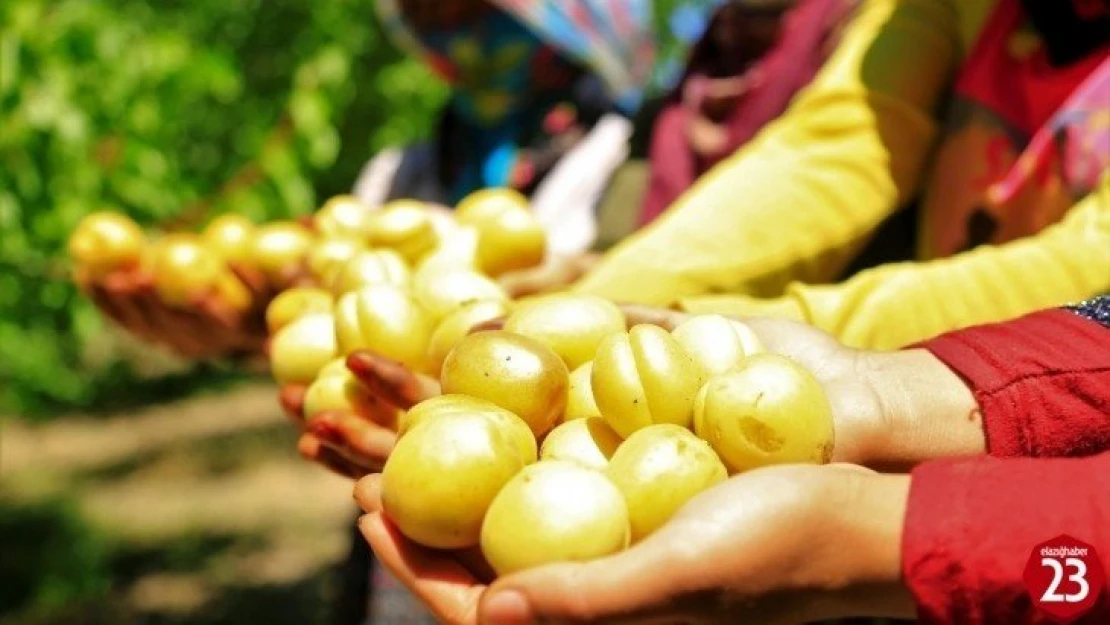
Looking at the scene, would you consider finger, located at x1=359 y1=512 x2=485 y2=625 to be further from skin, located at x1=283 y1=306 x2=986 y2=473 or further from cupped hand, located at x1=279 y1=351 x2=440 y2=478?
skin, located at x1=283 y1=306 x2=986 y2=473

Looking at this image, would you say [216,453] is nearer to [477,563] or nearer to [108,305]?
[108,305]

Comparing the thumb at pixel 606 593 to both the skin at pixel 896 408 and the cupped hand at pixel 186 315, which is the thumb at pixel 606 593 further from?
the cupped hand at pixel 186 315

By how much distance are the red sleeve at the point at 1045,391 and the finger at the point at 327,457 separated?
29.1 inches

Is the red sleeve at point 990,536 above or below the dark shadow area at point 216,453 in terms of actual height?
above

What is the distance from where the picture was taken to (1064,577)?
3.14ft

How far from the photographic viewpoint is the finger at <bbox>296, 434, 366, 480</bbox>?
4.98 ft

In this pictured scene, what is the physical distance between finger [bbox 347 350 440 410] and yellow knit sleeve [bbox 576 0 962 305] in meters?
0.54

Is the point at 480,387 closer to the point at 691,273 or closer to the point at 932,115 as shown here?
the point at 691,273

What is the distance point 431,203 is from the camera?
11.0 feet

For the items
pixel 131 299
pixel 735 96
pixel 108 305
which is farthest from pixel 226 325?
pixel 735 96

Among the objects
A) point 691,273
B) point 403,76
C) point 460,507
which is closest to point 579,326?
point 460,507

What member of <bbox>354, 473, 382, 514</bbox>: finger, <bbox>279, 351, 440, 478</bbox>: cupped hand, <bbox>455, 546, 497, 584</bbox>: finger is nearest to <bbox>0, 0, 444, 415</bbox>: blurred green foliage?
<bbox>279, 351, 440, 478</bbox>: cupped hand

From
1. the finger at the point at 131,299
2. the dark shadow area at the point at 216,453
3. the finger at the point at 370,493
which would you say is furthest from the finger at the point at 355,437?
the dark shadow area at the point at 216,453

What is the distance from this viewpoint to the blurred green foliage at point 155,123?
152 inches
